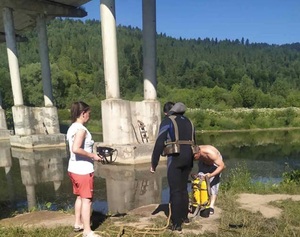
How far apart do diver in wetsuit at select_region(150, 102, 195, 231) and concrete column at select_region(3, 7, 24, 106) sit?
22.6 m

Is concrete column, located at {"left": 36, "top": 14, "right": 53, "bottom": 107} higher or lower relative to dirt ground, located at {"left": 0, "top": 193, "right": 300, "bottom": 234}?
higher

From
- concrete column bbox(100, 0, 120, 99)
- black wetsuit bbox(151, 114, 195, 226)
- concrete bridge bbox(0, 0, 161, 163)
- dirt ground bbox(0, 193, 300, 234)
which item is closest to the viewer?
black wetsuit bbox(151, 114, 195, 226)

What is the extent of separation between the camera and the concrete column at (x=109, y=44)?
16109 millimetres

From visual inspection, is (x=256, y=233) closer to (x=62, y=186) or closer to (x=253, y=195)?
(x=253, y=195)

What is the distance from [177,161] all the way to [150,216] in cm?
166

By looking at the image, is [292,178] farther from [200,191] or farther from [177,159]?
[177,159]

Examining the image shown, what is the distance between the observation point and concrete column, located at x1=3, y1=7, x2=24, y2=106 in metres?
24.9

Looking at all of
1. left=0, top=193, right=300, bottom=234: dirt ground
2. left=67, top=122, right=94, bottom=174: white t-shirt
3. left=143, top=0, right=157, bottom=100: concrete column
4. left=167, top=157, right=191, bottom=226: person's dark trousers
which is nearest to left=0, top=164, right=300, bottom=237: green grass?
left=0, top=193, right=300, bottom=234: dirt ground

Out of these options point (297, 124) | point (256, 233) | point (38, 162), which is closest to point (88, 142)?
point (256, 233)

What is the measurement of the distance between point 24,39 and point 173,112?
35613 mm

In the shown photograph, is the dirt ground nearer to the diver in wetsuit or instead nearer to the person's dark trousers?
the person's dark trousers

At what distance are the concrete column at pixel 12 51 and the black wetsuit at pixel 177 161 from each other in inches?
890

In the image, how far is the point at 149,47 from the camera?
17906 millimetres

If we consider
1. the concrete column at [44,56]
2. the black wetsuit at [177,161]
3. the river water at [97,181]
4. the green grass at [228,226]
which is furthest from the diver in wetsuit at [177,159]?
the concrete column at [44,56]
